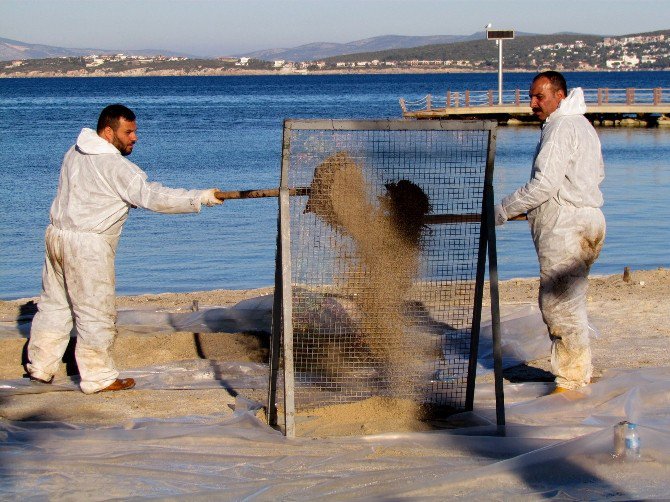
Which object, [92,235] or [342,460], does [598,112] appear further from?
[342,460]

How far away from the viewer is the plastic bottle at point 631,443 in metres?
4.68

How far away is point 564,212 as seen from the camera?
6.31m

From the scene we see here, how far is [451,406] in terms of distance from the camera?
250 inches

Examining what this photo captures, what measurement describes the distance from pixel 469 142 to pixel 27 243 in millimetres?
12368

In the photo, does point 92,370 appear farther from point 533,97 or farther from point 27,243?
point 27,243

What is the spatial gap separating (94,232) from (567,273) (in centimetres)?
301

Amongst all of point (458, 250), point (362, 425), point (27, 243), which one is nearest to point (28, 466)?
point (362, 425)

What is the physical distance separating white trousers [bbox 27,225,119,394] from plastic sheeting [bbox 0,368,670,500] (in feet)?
3.61

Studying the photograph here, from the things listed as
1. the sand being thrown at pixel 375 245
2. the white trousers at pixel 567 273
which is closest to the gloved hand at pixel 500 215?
the white trousers at pixel 567 273

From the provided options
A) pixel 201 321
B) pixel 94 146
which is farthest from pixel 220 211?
pixel 94 146

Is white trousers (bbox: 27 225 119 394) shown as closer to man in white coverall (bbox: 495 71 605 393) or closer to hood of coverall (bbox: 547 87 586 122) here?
man in white coverall (bbox: 495 71 605 393)

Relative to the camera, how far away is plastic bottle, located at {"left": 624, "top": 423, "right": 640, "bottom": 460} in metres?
4.68

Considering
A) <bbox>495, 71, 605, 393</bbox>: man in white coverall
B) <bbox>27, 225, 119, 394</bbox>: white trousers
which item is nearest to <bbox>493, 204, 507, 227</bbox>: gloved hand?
<bbox>495, 71, 605, 393</bbox>: man in white coverall

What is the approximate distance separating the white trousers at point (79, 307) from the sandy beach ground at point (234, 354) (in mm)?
224
